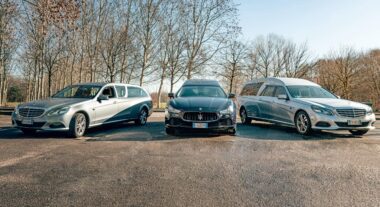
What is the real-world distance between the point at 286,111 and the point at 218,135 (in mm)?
2736

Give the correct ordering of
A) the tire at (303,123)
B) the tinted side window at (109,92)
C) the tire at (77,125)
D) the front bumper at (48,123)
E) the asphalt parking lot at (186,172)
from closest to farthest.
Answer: the asphalt parking lot at (186,172) < the front bumper at (48,123) < the tire at (77,125) < the tire at (303,123) < the tinted side window at (109,92)

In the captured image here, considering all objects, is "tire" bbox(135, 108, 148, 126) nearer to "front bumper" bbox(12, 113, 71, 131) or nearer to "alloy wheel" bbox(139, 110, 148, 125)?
"alloy wheel" bbox(139, 110, 148, 125)

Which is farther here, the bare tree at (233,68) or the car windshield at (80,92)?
the bare tree at (233,68)

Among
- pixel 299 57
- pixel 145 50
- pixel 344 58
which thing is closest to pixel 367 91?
pixel 344 58

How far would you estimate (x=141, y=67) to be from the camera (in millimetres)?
30172

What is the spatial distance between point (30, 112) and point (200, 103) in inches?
184

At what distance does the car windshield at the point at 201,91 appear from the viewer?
9.57 metres

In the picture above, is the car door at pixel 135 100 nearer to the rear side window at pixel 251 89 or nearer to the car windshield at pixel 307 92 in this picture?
the rear side window at pixel 251 89

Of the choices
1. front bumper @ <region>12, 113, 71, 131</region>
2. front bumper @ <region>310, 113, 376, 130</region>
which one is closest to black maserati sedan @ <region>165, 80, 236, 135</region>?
front bumper @ <region>310, 113, 376, 130</region>

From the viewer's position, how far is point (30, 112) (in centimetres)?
806

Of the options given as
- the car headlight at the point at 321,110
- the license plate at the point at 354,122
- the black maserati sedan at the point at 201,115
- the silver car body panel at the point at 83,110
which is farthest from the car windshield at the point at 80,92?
the license plate at the point at 354,122

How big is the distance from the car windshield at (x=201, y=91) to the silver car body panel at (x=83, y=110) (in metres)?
2.34

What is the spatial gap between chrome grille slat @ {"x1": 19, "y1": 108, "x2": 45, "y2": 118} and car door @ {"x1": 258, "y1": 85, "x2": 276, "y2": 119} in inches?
296

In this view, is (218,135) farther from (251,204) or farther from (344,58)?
(344,58)
